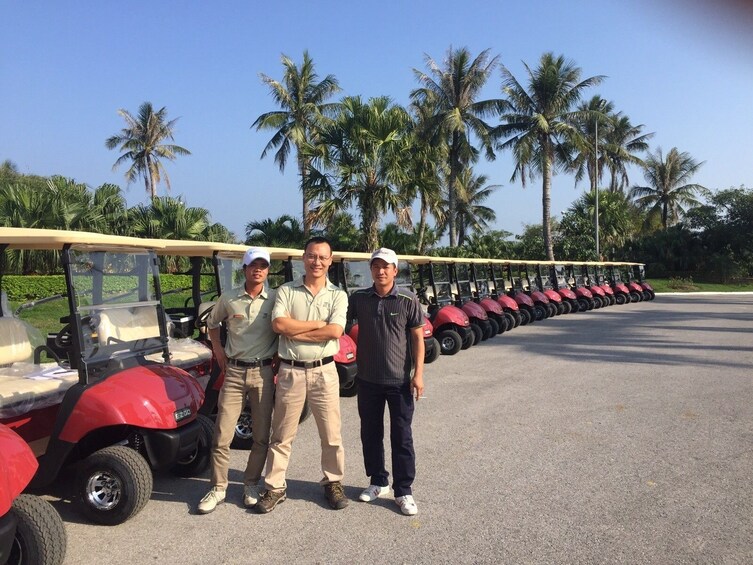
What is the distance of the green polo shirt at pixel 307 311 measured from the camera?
11.2 feet

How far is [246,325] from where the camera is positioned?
3537 mm

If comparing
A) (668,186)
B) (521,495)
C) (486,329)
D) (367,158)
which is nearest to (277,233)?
(367,158)

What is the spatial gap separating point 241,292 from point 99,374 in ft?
3.39

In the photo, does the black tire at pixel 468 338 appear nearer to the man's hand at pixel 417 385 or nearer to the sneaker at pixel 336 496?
the man's hand at pixel 417 385

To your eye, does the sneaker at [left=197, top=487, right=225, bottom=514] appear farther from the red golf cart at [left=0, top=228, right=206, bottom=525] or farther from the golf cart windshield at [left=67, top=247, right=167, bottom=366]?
the golf cart windshield at [left=67, top=247, right=167, bottom=366]

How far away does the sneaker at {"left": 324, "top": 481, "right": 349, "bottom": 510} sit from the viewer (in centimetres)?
347

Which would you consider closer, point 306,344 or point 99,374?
point 306,344

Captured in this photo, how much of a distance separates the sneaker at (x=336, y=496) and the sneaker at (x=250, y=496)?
16.3 inches

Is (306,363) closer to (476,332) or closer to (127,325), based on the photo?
(127,325)

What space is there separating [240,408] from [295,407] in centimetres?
37

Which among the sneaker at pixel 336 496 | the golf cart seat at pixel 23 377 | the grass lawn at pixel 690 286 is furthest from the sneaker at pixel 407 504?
the grass lawn at pixel 690 286

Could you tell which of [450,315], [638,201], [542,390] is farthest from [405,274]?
[638,201]

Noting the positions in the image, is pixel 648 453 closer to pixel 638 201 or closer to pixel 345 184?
pixel 345 184

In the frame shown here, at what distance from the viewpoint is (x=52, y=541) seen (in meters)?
2.65
